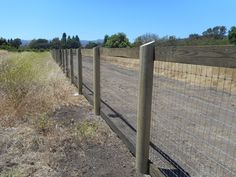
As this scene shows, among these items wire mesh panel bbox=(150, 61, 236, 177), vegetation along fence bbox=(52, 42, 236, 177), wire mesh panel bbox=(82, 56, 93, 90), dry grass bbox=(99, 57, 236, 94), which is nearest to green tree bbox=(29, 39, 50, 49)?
wire mesh panel bbox=(82, 56, 93, 90)

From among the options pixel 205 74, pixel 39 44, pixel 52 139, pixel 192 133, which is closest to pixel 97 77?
pixel 52 139

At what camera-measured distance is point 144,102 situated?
13.0ft

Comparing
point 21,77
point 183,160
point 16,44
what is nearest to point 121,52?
point 183,160

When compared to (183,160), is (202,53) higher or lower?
higher

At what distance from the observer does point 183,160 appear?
4.50 metres

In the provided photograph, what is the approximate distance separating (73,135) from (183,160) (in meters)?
1.94

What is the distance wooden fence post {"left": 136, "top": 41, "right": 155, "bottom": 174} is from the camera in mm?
3832

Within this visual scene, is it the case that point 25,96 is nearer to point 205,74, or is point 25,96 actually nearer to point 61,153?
point 61,153

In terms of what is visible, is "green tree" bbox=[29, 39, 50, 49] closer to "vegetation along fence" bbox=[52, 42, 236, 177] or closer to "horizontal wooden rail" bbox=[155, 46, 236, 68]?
"vegetation along fence" bbox=[52, 42, 236, 177]

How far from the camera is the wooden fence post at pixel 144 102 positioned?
3832 millimetres

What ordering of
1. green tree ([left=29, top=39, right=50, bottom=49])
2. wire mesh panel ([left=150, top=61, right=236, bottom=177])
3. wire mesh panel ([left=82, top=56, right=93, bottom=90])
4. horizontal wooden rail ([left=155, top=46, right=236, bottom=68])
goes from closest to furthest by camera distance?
horizontal wooden rail ([left=155, top=46, right=236, bottom=68]) → wire mesh panel ([left=150, top=61, right=236, bottom=177]) → wire mesh panel ([left=82, top=56, right=93, bottom=90]) → green tree ([left=29, top=39, right=50, bottom=49])

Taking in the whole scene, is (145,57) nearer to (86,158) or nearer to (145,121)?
(145,121)

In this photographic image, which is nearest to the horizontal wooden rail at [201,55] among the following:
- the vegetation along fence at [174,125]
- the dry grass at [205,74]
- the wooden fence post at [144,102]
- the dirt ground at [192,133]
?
the vegetation along fence at [174,125]

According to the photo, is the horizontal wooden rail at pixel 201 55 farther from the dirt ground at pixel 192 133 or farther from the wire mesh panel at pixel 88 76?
the wire mesh panel at pixel 88 76
